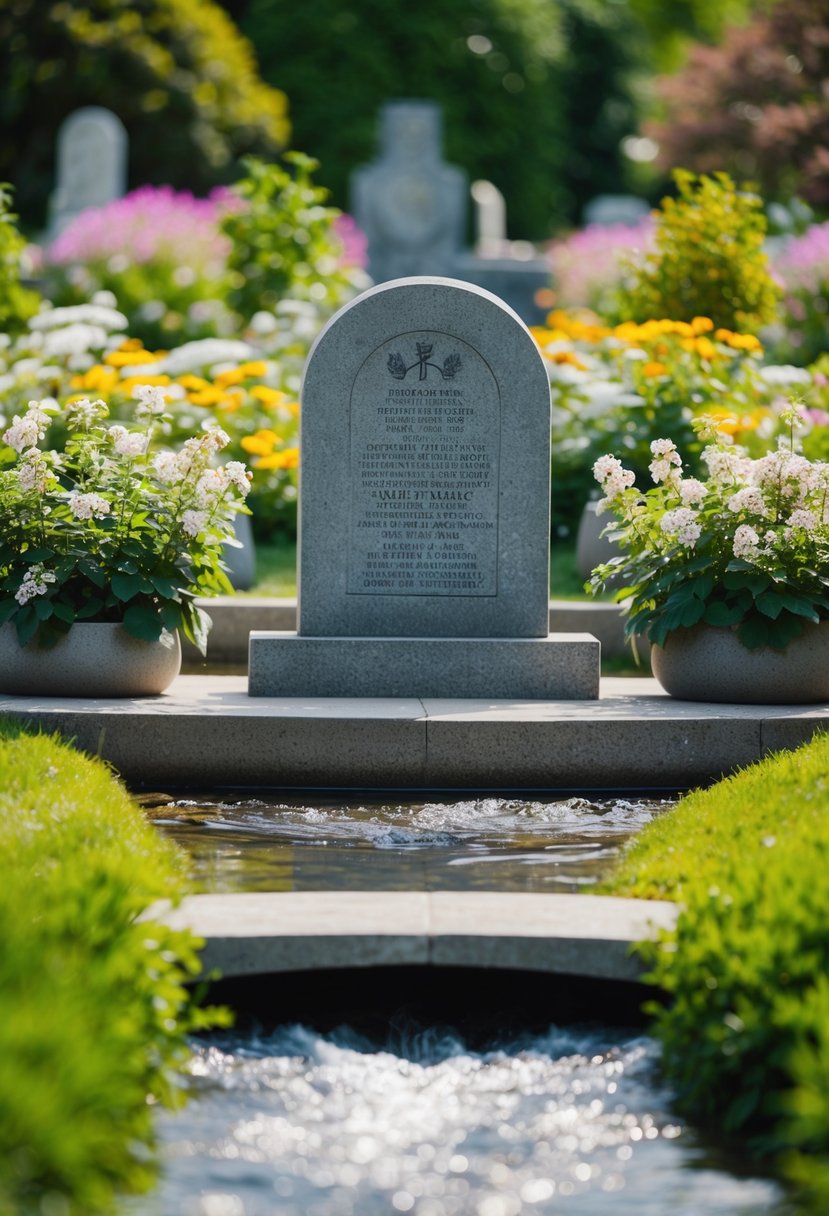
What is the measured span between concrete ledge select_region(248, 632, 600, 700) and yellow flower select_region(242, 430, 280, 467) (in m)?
4.26

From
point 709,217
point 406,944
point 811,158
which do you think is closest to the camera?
point 406,944

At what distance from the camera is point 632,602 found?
7406 millimetres

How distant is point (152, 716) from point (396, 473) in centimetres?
170

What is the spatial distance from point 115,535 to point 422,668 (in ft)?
4.57

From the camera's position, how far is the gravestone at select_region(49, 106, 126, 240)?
2523 cm

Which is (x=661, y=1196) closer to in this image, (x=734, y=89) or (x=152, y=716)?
(x=152, y=716)

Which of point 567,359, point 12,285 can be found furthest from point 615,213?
point 567,359

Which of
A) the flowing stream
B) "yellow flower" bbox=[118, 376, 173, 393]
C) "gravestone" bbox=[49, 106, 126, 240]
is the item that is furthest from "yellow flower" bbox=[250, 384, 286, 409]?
"gravestone" bbox=[49, 106, 126, 240]

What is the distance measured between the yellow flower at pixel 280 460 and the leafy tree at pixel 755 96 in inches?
627

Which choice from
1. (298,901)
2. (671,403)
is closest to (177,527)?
(298,901)

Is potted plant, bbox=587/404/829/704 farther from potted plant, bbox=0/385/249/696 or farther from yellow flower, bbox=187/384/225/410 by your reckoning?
yellow flower, bbox=187/384/225/410

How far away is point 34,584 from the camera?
689 cm

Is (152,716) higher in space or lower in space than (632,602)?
lower

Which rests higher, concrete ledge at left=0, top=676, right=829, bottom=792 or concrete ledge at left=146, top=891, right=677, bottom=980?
concrete ledge at left=0, top=676, right=829, bottom=792
